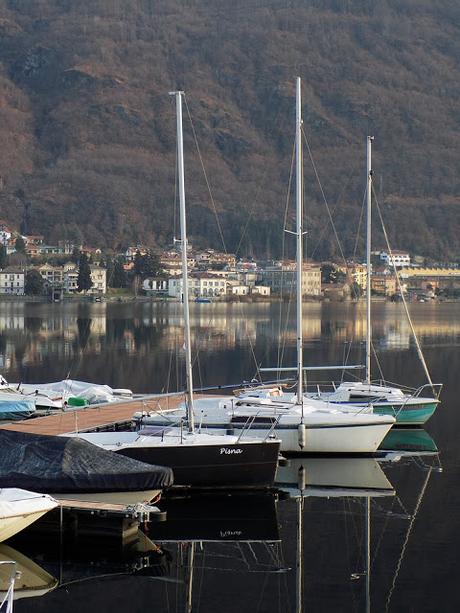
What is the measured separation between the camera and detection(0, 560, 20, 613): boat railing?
48.7 feet

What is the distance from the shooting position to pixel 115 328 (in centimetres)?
7756

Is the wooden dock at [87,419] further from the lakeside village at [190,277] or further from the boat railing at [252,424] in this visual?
the lakeside village at [190,277]

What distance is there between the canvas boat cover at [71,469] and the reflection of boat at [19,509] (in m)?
1.14

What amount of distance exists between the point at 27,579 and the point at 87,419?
10.0 meters

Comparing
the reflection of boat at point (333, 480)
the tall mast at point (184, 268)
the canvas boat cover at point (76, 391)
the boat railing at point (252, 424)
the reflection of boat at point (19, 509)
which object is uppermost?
the tall mast at point (184, 268)

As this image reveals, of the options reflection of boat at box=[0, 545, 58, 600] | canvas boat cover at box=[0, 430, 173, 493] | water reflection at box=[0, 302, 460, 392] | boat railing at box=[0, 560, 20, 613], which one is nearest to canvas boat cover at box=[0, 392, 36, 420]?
water reflection at box=[0, 302, 460, 392]

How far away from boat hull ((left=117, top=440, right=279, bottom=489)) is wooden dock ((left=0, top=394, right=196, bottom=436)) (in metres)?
3.72

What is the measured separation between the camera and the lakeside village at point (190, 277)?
484 ft

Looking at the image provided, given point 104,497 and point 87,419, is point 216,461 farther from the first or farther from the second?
point 87,419

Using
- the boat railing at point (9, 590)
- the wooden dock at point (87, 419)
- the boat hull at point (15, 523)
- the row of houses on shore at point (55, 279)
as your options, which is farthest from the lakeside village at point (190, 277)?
the boat railing at point (9, 590)

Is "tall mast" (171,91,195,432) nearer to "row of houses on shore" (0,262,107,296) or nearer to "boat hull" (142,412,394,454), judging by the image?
"boat hull" (142,412,394,454)

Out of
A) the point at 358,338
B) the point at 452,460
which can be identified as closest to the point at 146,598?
the point at 452,460

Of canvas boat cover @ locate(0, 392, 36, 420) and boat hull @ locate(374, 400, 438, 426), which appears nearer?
canvas boat cover @ locate(0, 392, 36, 420)

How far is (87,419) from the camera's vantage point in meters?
27.4
